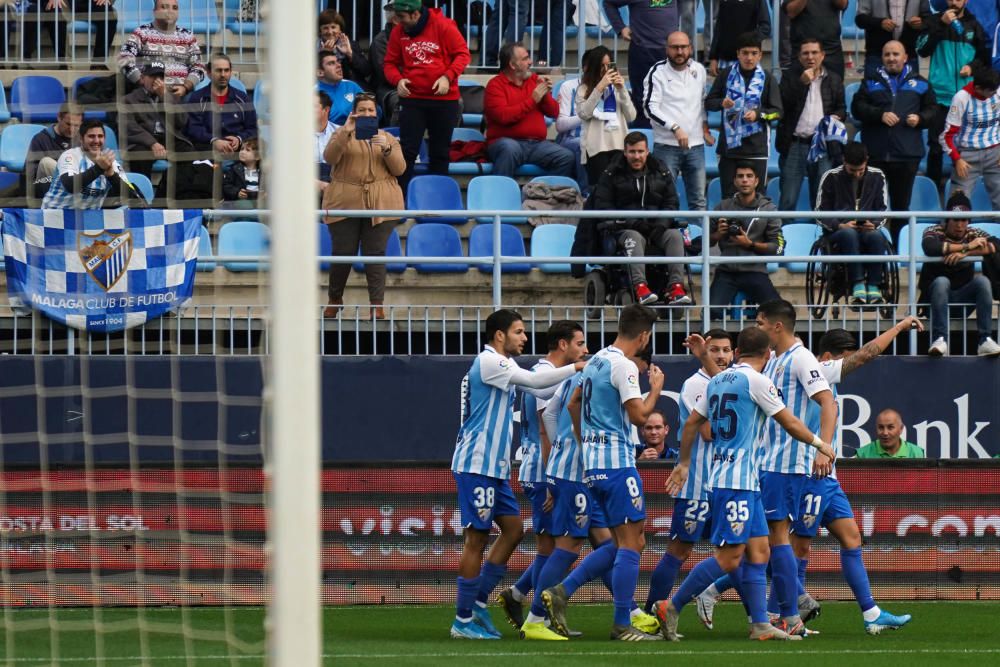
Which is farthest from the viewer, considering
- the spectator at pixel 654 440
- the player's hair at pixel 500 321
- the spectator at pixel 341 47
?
the spectator at pixel 341 47

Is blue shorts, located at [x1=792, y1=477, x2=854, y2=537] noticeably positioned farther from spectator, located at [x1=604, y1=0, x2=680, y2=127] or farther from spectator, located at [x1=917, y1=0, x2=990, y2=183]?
spectator, located at [x1=917, y1=0, x2=990, y2=183]

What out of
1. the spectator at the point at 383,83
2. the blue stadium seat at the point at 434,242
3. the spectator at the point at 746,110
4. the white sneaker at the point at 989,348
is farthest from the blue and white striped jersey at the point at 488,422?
the spectator at the point at 383,83

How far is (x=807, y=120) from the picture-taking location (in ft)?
50.2

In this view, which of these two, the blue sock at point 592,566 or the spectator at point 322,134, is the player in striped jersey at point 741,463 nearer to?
the blue sock at point 592,566

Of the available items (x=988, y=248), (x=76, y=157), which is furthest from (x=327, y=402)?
(x=988, y=248)

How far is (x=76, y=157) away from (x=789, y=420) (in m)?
4.19

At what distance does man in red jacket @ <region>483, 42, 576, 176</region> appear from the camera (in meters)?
15.3

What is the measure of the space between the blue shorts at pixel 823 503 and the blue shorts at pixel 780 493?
0.09 meters

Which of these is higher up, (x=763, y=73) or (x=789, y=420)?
(x=763, y=73)

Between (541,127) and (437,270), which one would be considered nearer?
(437,270)

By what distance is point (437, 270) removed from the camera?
13961 mm

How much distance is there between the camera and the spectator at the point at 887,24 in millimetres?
16344

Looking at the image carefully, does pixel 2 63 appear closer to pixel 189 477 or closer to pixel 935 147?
pixel 189 477

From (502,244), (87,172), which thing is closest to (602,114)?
(502,244)
